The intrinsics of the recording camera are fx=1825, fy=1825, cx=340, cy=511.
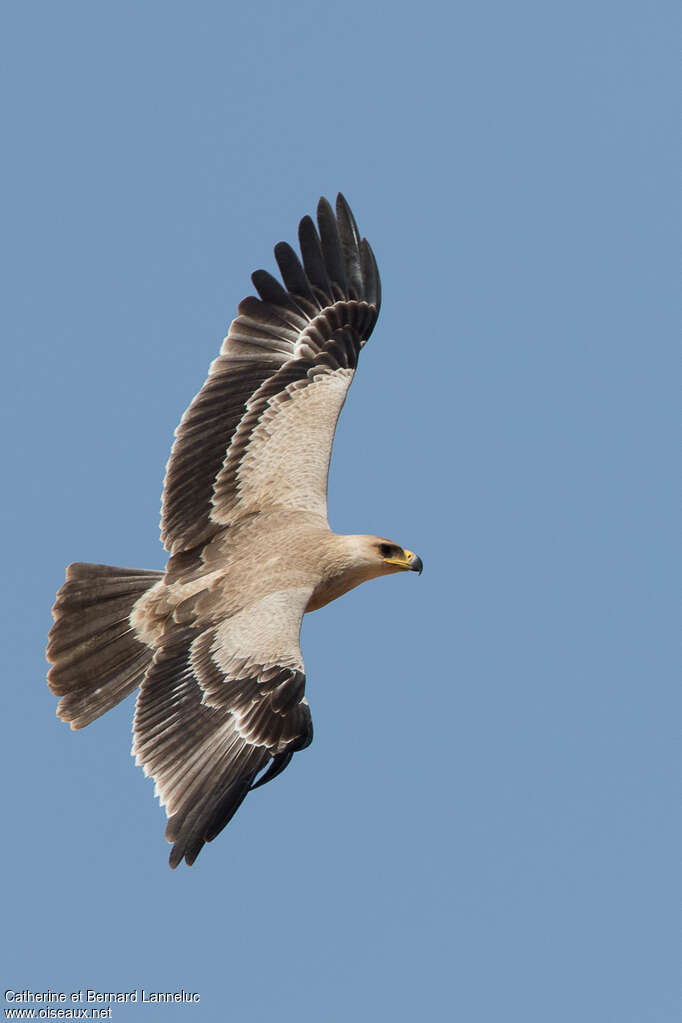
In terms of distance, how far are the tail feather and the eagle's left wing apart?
0.60 m

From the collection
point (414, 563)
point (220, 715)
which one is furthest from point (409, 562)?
point (220, 715)

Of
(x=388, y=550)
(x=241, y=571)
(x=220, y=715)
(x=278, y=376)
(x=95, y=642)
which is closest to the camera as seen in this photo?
(x=220, y=715)

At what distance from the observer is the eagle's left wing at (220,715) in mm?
10102

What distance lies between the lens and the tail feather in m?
11.5

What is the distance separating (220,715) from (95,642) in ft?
4.86

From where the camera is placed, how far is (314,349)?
13.0 m

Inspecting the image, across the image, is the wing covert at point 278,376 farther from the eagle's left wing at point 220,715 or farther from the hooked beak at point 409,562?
the eagle's left wing at point 220,715

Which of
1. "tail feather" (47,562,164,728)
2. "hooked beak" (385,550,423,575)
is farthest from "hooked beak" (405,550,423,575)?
"tail feather" (47,562,164,728)

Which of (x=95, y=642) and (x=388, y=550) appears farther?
(x=388, y=550)

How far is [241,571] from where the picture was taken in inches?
448

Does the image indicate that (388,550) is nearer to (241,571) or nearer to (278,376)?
(241,571)

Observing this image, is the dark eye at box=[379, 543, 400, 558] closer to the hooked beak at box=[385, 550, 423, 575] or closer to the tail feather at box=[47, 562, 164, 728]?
the hooked beak at box=[385, 550, 423, 575]

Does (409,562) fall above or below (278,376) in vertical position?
below

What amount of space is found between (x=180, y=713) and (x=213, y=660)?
399mm
